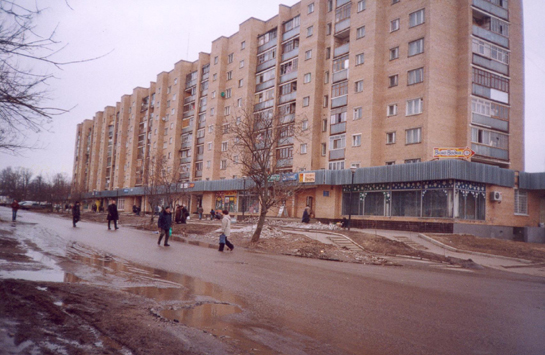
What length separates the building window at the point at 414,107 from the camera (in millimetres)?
33125

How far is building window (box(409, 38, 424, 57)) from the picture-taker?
110 feet

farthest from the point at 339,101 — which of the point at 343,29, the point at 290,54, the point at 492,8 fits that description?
the point at 492,8

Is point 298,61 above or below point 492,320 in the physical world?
above

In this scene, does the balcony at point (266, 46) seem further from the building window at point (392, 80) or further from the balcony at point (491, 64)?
the balcony at point (491, 64)

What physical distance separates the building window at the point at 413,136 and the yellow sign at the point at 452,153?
2.87m

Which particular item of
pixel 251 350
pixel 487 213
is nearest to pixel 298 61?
pixel 487 213

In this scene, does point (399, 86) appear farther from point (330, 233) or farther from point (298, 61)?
point (330, 233)

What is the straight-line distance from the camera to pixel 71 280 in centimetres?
803

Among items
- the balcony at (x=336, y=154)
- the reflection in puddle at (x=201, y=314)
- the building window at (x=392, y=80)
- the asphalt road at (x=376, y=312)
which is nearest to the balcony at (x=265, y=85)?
the balcony at (x=336, y=154)

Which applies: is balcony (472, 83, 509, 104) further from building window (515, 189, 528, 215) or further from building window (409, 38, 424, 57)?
building window (515, 189, 528, 215)

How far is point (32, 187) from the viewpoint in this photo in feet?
337

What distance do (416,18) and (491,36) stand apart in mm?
6455

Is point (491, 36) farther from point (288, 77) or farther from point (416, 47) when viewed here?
point (288, 77)

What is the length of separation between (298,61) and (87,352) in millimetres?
42832
